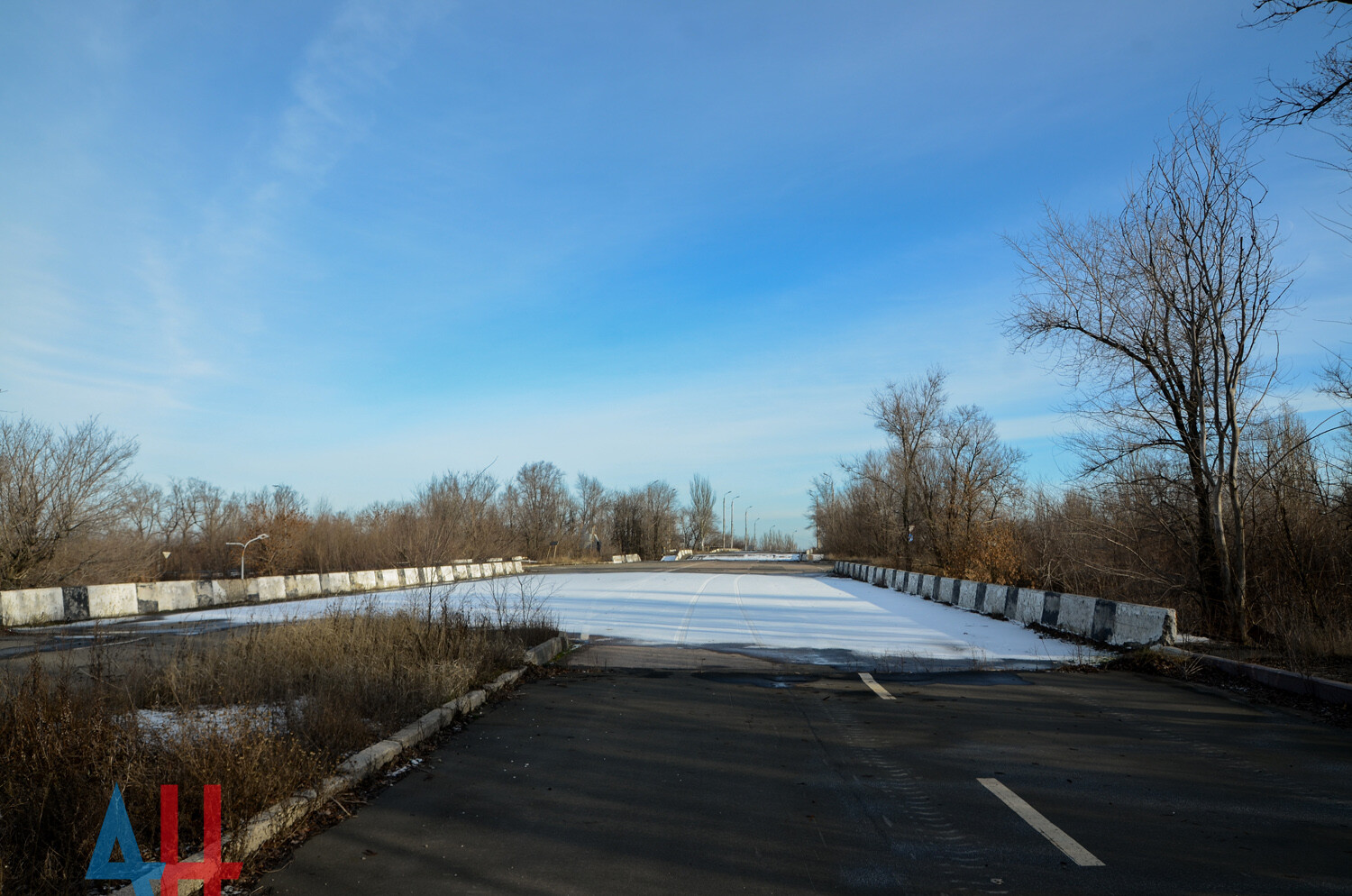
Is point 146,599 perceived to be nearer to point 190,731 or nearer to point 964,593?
point 190,731

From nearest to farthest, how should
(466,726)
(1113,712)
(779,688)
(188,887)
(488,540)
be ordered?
(188,887) < (466,726) < (1113,712) < (779,688) < (488,540)

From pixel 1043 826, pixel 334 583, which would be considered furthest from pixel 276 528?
pixel 1043 826

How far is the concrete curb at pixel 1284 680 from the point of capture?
26.3 ft

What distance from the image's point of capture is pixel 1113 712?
26.6ft

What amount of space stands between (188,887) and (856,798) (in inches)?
152

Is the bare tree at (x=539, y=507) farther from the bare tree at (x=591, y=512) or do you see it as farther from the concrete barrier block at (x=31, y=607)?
the concrete barrier block at (x=31, y=607)

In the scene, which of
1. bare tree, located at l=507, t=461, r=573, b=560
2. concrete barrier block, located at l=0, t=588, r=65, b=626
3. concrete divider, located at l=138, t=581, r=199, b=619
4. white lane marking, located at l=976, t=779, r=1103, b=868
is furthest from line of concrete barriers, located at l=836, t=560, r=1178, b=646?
bare tree, located at l=507, t=461, r=573, b=560

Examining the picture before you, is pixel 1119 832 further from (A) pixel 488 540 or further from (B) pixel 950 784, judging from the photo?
(A) pixel 488 540

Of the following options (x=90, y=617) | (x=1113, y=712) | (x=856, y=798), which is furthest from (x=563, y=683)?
(x=90, y=617)

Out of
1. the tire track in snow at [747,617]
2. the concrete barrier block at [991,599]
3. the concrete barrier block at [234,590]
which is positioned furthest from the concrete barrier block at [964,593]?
the concrete barrier block at [234,590]

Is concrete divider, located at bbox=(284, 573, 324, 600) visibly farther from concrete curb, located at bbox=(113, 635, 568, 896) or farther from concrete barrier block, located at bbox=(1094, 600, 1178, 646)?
concrete barrier block, located at bbox=(1094, 600, 1178, 646)

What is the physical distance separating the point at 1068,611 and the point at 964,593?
6.03 m

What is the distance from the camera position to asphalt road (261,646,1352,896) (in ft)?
13.5

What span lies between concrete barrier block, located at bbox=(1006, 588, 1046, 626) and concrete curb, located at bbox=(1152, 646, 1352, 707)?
4706 millimetres
